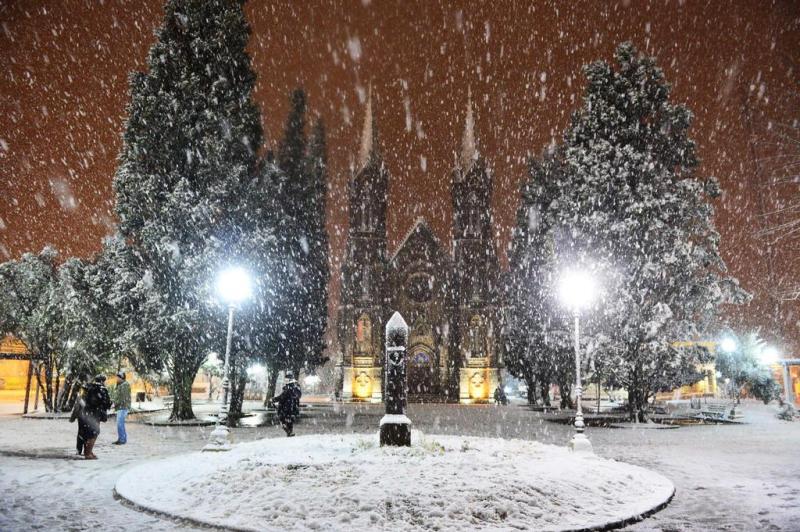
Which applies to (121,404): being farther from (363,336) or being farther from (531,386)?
(363,336)

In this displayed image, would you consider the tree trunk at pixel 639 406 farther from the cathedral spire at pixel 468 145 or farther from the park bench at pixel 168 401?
the cathedral spire at pixel 468 145

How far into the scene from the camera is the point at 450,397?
163 feet

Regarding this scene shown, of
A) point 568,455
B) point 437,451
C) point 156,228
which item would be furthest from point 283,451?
point 156,228

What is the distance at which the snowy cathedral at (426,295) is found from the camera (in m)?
48.9

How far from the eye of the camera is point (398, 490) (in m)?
7.86

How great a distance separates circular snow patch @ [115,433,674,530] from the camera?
23.0 feet

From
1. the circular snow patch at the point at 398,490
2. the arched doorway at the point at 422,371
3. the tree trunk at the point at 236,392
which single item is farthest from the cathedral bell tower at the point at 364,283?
the circular snow patch at the point at 398,490

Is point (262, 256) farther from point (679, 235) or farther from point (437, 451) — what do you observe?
point (679, 235)

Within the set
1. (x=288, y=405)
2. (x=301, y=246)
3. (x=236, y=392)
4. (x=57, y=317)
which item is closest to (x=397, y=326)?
(x=288, y=405)

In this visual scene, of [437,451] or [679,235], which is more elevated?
[679,235]

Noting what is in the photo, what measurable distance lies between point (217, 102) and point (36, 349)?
49.4ft

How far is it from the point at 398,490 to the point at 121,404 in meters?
10.6

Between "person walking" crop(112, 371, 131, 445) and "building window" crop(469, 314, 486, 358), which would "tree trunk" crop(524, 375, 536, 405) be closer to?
"building window" crop(469, 314, 486, 358)

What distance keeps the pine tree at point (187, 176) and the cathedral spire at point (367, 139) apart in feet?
95.3
